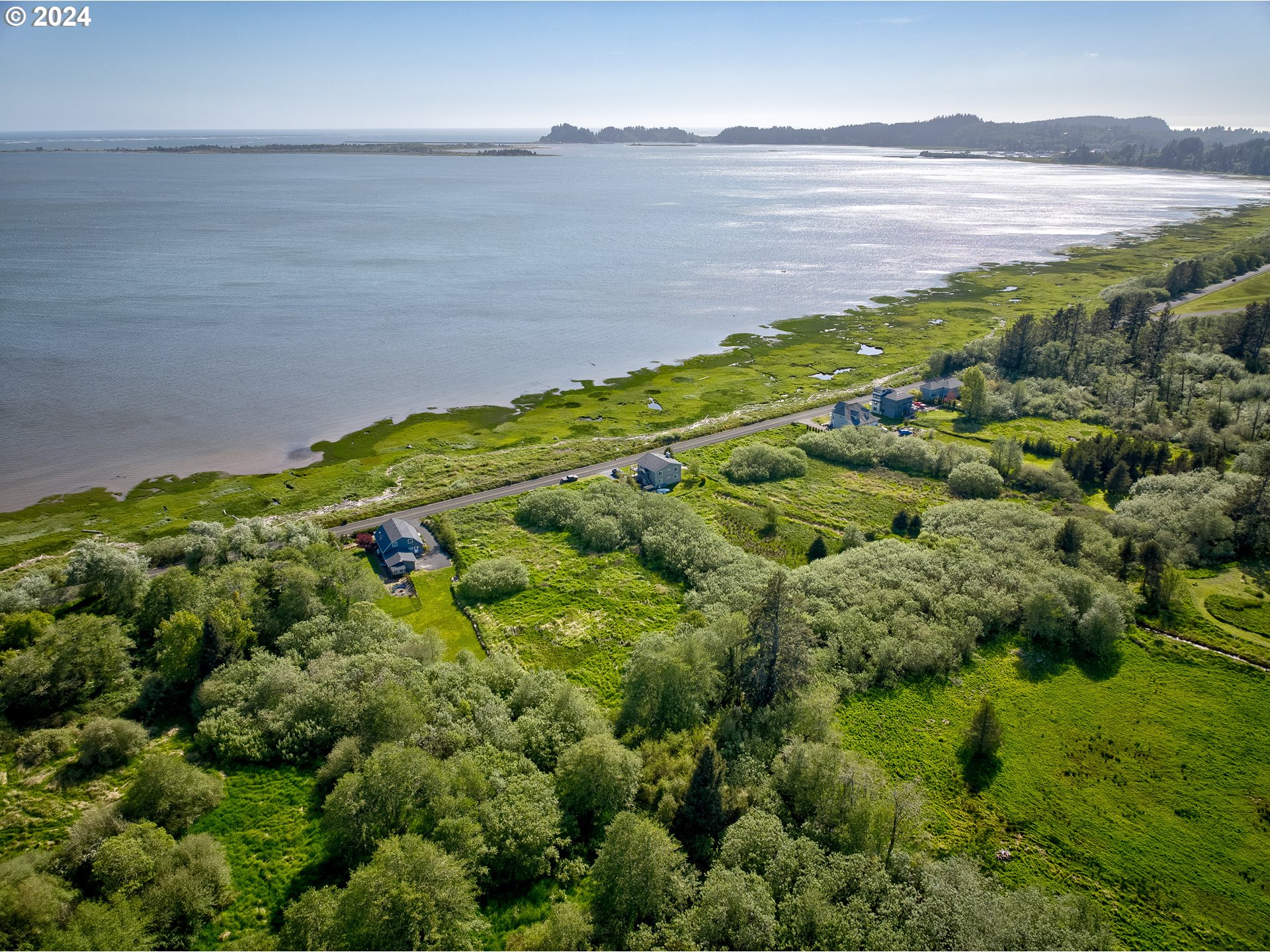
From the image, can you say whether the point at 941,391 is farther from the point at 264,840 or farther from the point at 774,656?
the point at 264,840

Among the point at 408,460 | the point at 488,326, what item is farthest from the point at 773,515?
the point at 488,326

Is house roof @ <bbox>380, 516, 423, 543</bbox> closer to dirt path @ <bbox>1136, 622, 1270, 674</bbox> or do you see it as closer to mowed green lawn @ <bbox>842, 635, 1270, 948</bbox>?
mowed green lawn @ <bbox>842, 635, 1270, 948</bbox>

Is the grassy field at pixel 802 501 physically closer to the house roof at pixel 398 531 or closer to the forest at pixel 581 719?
the forest at pixel 581 719

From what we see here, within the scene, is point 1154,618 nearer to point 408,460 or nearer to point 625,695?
point 625,695

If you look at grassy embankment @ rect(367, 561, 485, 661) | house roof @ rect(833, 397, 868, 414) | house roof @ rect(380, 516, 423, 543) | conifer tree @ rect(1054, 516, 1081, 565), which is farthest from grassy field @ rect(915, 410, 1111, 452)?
house roof @ rect(380, 516, 423, 543)

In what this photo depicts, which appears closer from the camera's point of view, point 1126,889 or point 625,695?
point 1126,889

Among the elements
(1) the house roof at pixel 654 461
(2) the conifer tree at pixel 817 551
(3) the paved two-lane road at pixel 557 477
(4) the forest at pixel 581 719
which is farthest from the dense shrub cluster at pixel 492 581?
(2) the conifer tree at pixel 817 551
